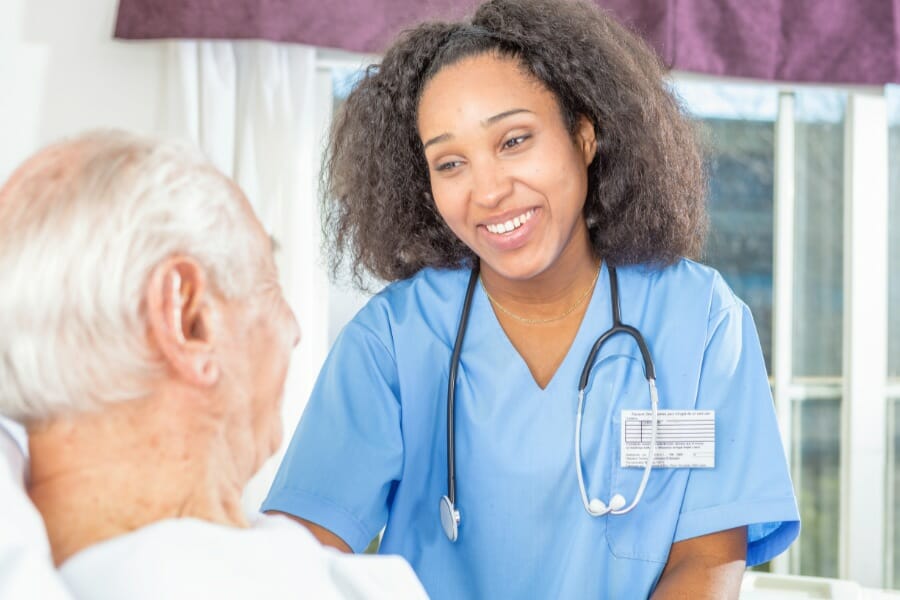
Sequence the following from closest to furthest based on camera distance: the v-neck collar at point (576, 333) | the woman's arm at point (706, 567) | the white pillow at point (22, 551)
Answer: the white pillow at point (22, 551)
the woman's arm at point (706, 567)
the v-neck collar at point (576, 333)

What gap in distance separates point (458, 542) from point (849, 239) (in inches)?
75.9

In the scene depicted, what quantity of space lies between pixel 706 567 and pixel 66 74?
1.98 meters

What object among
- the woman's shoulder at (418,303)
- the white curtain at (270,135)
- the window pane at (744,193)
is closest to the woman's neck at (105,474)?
the woman's shoulder at (418,303)

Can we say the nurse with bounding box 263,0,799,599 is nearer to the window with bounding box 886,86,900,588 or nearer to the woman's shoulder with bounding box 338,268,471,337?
the woman's shoulder with bounding box 338,268,471,337

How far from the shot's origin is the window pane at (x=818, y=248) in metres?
2.95

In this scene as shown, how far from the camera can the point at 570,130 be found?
1.44 m

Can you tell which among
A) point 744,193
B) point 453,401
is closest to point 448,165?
point 453,401

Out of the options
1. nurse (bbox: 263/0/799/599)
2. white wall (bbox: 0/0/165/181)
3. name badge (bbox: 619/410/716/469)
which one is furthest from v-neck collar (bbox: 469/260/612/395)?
A: white wall (bbox: 0/0/165/181)

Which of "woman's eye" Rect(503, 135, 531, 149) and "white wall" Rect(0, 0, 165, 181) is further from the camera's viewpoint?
"white wall" Rect(0, 0, 165, 181)

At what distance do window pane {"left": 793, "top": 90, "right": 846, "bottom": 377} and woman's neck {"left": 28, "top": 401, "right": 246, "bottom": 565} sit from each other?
2524 mm

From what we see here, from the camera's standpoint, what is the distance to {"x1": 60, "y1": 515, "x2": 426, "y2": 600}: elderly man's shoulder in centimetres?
68

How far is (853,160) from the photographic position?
2.90 m

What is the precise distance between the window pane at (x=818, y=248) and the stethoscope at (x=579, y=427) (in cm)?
168

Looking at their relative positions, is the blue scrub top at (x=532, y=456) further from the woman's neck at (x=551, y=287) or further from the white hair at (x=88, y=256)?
the white hair at (x=88, y=256)
